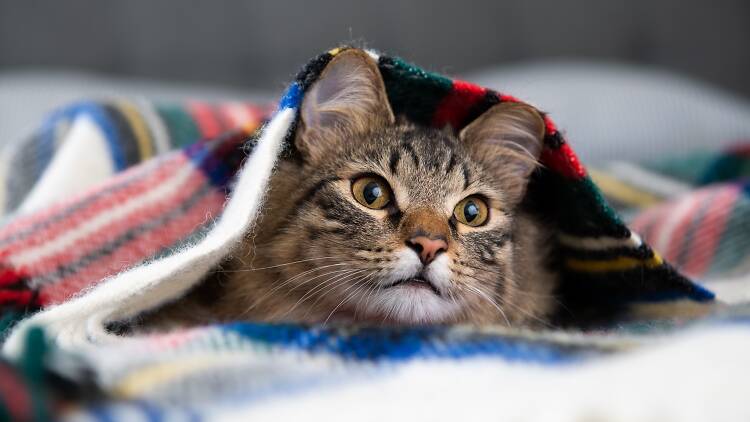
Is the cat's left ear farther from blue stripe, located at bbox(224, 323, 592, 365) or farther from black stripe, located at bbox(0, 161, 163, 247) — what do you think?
black stripe, located at bbox(0, 161, 163, 247)

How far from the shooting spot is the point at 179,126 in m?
1.31

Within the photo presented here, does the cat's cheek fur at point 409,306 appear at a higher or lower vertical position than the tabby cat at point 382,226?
lower

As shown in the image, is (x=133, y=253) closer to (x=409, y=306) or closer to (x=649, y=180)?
(x=409, y=306)

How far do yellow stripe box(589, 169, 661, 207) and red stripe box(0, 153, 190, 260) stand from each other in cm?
92

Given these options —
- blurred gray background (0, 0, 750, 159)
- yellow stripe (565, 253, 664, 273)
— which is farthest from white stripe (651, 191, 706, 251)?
blurred gray background (0, 0, 750, 159)

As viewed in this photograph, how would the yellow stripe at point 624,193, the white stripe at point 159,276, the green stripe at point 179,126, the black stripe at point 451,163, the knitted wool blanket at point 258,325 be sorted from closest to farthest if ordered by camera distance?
the knitted wool blanket at point 258,325
the white stripe at point 159,276
the black stripe at point 451,163
the green stripe at point 179,126
the yellow stripe at point 624,193

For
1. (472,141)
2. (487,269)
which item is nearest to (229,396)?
(487,269)

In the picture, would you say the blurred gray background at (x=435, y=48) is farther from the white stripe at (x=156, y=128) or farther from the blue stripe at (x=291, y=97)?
the blue stripe at (x=291, y=97)

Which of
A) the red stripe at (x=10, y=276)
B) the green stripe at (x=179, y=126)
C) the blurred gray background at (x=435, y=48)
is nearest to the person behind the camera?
the red stripe at (x=10, y=276)

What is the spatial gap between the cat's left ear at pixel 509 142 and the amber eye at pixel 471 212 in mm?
74

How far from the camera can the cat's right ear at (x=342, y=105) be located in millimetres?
843

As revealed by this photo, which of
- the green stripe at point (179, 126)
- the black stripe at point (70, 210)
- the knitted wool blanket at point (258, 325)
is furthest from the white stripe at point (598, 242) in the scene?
the green stripe at point (179, 126)

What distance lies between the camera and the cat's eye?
0.88 m

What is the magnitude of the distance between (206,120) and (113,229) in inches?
19.7
